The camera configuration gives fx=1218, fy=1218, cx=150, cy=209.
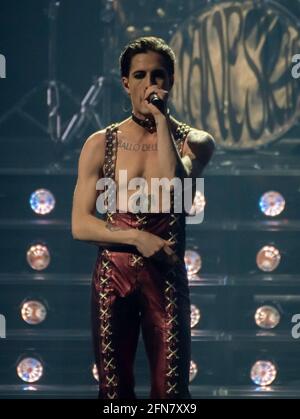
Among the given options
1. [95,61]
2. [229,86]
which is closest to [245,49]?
[229,86]

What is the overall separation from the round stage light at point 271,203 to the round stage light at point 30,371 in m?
1.49

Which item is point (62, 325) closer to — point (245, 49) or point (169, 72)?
point (245, 49)

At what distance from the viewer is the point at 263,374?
656 cm

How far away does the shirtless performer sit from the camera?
13.3ft

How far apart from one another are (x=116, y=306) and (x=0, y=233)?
106 inches

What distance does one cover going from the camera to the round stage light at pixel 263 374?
655cm

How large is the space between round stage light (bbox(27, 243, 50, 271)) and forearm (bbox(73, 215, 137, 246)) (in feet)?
→ 8.33

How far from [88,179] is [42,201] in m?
2.53

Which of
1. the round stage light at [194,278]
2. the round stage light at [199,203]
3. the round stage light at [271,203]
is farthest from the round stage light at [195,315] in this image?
the round stage light at [271,203]

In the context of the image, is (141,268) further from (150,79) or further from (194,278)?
(194,278)

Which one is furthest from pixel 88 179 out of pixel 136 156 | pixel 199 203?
pixel 199 203

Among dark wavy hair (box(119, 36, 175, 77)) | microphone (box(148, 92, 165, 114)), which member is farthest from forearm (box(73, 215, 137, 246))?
dark wavy hair (box(119, 36, 175, 77))

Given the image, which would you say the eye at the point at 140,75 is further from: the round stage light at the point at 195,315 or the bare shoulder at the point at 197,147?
the round stage light at the point at 195,315

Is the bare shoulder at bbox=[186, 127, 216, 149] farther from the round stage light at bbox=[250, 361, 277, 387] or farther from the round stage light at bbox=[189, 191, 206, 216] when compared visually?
the round stage light at bbox=[250, 361, 277, 387]
